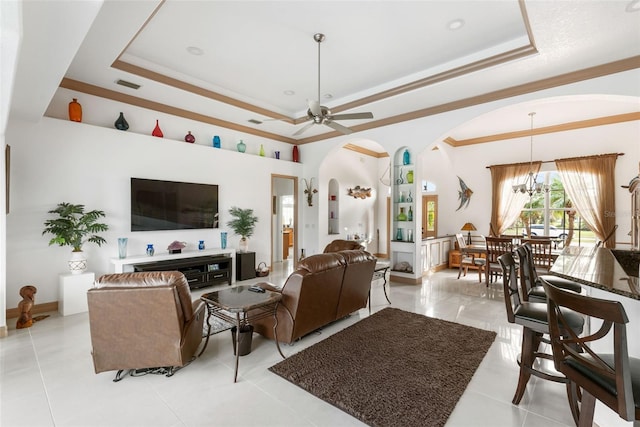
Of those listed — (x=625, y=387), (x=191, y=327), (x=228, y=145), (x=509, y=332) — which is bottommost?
(x=509, y=332)

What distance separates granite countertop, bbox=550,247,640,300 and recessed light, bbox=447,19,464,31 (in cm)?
273

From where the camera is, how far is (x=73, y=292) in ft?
13.5

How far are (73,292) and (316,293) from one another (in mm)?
3501

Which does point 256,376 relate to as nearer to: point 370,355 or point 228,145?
point 370,355

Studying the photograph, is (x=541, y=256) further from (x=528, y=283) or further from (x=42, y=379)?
(x=42, y=379)

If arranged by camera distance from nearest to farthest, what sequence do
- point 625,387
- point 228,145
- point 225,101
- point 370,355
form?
point 625,387, point 370,355, point 225,101, point 228,145

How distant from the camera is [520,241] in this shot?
21.4 ft

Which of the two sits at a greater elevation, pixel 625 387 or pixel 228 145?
pixel 228 145

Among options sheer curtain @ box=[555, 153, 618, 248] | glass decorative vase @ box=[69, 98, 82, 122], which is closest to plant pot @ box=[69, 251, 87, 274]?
glass decorative vase @ box=[69, 98, 82, 122]

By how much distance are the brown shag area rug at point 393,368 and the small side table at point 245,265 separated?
3189 millimetres

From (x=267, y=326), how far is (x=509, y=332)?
288cm

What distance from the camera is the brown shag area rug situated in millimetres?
2174

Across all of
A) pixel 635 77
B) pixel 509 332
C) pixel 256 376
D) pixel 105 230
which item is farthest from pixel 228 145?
pixel 635 77

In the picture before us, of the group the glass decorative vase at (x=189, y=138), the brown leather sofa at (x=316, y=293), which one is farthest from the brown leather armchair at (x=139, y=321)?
the glass decorative vase at (x=189, y=138)
